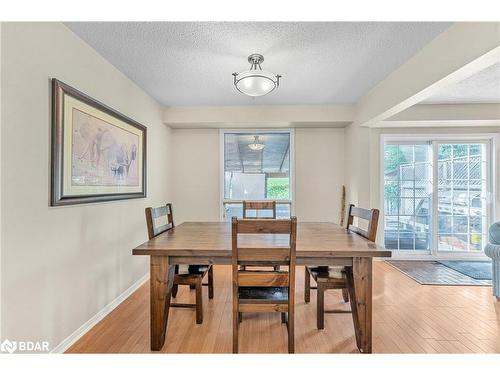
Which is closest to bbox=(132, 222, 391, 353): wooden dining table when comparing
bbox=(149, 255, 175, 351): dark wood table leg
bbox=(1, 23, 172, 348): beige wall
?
bbox=(149, 255, 175, 351): dark wood table leg

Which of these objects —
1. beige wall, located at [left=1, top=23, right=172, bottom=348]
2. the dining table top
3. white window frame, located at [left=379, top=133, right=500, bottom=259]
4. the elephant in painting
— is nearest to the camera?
beige wall, located at [left=1, top=23, right=172, bottom=348]

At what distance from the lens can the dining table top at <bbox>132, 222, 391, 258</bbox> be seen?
168 cm

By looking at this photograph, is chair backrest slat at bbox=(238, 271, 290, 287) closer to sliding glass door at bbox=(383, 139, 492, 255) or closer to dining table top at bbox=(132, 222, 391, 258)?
dining table top at bbox=(132, 222, 391, 258)

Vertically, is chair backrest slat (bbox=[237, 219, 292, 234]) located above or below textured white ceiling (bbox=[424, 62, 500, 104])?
below

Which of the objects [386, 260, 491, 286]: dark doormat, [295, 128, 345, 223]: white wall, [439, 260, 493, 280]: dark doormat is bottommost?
[386, 260, 491, 286]: dark doormat

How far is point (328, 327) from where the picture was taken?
7.01 ft

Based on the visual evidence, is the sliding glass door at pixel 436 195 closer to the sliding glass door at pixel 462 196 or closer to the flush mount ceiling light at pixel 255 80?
the sliding glass door at pixel 462 196

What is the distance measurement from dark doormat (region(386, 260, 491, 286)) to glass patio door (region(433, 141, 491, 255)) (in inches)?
19.2

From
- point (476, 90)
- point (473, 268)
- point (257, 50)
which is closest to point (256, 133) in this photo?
point (257, 50)

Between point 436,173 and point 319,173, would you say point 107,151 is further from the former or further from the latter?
point 436,173

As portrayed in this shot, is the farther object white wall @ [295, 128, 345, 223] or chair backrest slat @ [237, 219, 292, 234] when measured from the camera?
white wall @ [295, 128, 345, 223]

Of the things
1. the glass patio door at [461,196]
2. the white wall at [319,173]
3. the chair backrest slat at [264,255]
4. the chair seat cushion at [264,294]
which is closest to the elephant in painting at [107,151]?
the chair backrest slat at [264,255]

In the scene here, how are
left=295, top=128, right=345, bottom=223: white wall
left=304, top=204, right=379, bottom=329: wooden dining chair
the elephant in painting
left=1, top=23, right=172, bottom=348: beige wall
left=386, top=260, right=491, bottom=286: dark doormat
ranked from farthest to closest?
1. left=295, top=128, right=345, bottom=223: white wall
2. left=386, top=260, right=491, bottom=286: dark doormat
3. the elephant in painting
4. left=304, top=204, right=379, bottom=329: wooden dining chair
5. left=1, top=23, right=172, bottom=348: beige wall
